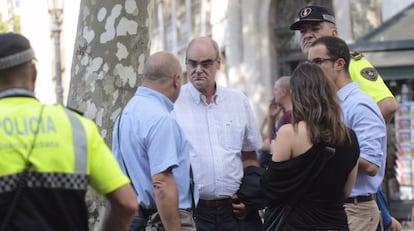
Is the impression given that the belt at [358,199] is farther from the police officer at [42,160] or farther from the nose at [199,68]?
the police officer at [42,160]

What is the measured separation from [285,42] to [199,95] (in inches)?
618

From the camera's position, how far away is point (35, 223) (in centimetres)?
362

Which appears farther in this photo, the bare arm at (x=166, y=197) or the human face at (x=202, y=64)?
the human face at (x=202, y=64)

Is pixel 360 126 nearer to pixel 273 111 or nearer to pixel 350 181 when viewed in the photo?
pixel 350 181

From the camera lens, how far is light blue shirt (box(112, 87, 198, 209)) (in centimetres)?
520

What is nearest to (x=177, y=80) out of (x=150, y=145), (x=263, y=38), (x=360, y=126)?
(x=150, y=145)

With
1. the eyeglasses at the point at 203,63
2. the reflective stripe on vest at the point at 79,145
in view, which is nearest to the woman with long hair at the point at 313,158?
the eyeglasses at the point at 203,63

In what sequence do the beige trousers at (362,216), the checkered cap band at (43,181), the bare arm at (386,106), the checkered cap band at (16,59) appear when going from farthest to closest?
1. the bare arm at (386,106)
2. the beige trousers at (362,216)
3. the checkered cap band at (16,59)
4. the checkered cap band at (43,181)

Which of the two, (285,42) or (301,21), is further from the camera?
(285,42)

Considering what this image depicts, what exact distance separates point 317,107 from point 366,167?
0.63 m

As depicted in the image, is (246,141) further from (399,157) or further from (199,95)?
(399,157)

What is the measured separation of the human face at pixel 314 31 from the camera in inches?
245

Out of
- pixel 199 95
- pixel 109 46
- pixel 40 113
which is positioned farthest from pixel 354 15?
pixel 40 113

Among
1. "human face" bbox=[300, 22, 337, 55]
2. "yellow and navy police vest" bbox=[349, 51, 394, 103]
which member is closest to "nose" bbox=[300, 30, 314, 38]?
"human face" bbox=[300, 22, 337, 55]
